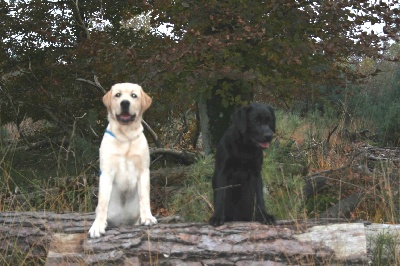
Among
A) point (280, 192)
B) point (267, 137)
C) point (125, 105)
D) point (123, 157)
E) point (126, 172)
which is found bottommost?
point (280, 192)

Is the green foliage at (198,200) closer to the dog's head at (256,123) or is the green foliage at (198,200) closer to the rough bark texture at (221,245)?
the dog's head at (256,123)

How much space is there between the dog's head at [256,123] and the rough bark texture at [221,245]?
67 cm

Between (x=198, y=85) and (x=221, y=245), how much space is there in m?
3.03

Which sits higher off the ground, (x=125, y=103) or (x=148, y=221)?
(x=125, y=103)

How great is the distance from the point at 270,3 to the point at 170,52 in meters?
1.90

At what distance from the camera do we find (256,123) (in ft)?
15.7

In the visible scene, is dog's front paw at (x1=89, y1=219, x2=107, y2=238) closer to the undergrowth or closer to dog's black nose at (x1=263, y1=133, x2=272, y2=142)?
the undergrowth

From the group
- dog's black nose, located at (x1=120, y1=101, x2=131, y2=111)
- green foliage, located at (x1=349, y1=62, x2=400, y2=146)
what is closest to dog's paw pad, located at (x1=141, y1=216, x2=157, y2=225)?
dog's black nose, located at (x1=120, y1=101, x2=131, y2=111)

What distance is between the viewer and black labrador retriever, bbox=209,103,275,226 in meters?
4.75

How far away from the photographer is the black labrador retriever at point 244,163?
4.75 m

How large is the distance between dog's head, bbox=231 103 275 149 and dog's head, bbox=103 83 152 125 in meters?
0.86

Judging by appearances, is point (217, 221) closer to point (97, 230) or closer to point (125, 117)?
point (97, 230)

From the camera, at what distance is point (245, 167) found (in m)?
4.83

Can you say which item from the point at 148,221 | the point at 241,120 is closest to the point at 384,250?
the point at 241,120
